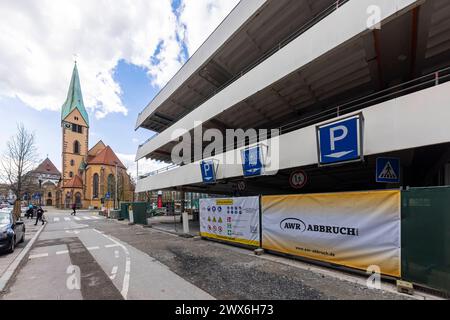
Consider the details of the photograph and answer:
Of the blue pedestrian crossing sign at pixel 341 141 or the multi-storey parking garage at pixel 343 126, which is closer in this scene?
the multi-storey parking garage at pixel 343 126

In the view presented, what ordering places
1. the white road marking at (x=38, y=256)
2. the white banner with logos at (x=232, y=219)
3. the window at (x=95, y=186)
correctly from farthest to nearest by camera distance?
the window at (x=95, y=186) < the white banner with logos at (x=232, y=219) < the white road marking at (x=38, y=256)

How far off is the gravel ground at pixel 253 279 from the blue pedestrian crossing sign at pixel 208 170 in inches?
210

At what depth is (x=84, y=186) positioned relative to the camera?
61.1m

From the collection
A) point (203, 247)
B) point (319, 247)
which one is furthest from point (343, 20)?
point (203, 247)

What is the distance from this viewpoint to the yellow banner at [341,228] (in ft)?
17.7

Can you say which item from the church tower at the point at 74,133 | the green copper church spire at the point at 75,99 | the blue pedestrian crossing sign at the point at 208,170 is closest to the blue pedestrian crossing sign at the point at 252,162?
the blue pedestrian crossing sign at the point at 208,170

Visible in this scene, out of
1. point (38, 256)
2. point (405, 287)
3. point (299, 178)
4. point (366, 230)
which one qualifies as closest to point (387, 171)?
point (366, 230)

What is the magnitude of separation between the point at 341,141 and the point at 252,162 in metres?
4.31

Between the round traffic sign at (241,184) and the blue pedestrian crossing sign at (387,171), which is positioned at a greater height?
the blue pedestrian crossing sign at (387,171)

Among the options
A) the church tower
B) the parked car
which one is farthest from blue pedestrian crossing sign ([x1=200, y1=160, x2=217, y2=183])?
the church tower

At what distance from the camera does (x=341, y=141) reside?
24.4 feet

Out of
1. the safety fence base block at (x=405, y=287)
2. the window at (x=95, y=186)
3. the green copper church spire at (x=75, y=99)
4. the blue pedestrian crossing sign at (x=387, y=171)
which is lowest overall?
the window at (x=95, y=186)

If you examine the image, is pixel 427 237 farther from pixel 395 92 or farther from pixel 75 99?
pixel 75 99

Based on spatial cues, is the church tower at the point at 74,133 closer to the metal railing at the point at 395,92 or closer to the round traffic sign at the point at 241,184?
the round traffic sign at the point at 241,184
